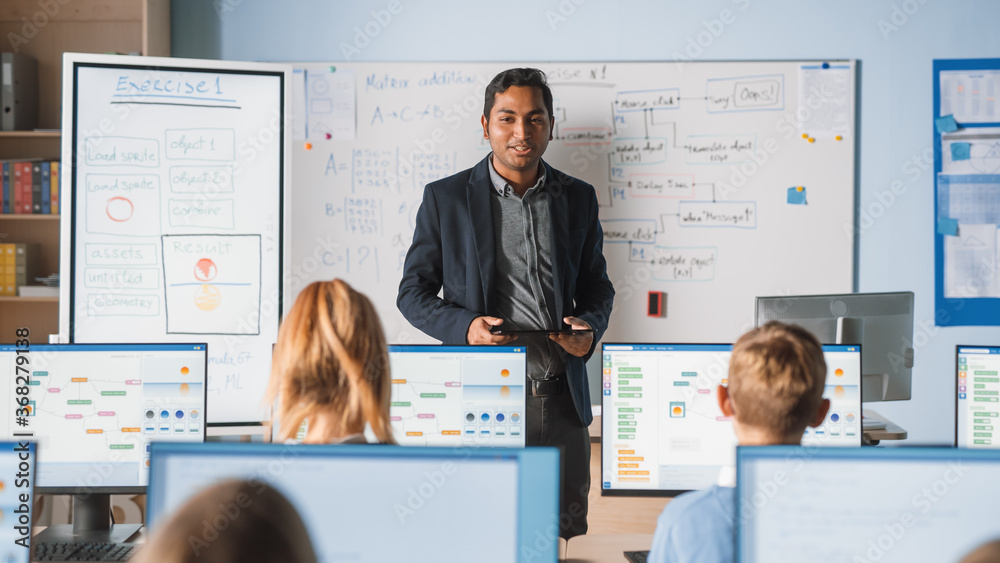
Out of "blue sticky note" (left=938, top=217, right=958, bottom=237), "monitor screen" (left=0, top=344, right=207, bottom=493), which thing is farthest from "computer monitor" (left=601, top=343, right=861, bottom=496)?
"blue sticky note" (left=938, top=217, right=958, bottom=237)

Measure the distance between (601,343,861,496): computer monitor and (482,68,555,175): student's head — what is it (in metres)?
0.74

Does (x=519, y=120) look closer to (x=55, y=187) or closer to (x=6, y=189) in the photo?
(x=55, y=187)

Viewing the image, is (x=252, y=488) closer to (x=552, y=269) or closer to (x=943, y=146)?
(x=552, y=269)

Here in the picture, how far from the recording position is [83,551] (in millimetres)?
1385

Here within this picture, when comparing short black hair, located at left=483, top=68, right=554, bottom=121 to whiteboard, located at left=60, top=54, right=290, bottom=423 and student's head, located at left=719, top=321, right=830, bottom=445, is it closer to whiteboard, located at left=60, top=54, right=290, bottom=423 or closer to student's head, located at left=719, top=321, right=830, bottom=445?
whiteboard, located at left=60, top=54, right=290, bottom=423

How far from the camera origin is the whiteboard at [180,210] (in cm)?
253

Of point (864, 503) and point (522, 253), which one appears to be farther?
point (522, 253)

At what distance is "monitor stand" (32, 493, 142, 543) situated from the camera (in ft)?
4.88

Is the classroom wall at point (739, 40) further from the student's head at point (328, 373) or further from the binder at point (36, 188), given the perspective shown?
the student's head at point (328, 373)

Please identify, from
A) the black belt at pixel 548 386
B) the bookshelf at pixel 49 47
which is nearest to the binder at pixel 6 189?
the bookshelf at pixel 49 47

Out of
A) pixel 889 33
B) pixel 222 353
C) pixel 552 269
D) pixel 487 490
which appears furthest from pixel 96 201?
pixel 889 33

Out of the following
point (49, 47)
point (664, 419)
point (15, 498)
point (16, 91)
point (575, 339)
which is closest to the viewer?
point (15, 498)

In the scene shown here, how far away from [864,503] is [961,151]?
297 cm

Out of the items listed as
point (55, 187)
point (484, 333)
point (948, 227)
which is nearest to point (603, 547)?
point (484, 333)
